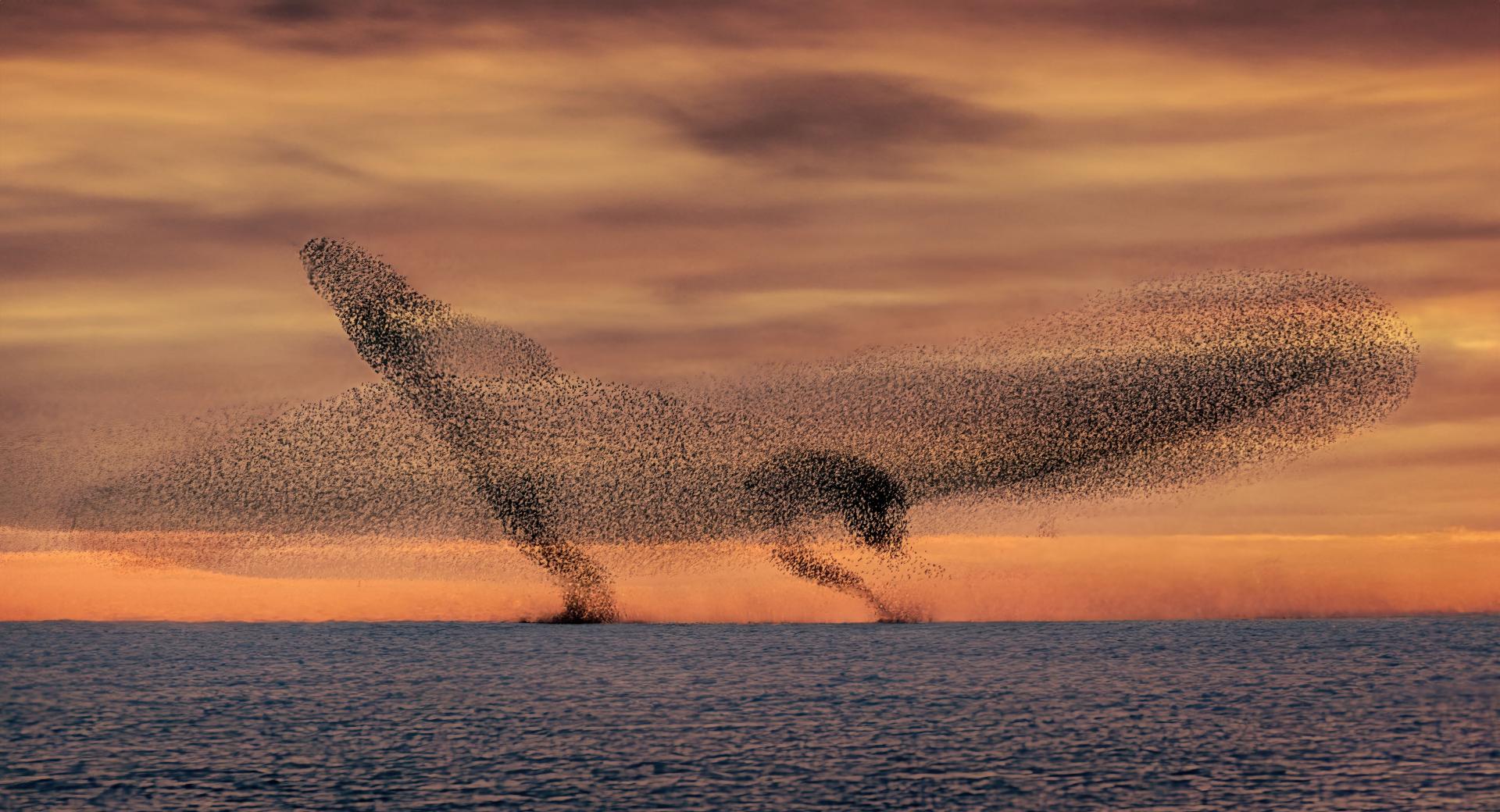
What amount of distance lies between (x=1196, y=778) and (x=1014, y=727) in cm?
2808

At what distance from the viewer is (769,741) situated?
86.2 metres

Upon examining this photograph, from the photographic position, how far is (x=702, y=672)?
167750 mm

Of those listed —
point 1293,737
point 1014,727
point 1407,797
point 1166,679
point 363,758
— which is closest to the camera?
point 1407,797

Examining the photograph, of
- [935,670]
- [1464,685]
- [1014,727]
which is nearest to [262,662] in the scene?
[935,670]

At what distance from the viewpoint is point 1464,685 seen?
134 metres

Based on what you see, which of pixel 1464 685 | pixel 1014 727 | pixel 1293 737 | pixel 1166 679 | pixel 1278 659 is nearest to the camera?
pixel 1293 737

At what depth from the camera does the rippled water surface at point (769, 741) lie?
63.5 meters

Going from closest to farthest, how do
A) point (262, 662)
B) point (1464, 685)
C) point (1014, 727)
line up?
point (1014, 727)
point (1464, 685)
point (262, 662)

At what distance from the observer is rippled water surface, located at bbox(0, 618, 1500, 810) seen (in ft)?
208

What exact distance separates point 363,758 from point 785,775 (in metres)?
26.0

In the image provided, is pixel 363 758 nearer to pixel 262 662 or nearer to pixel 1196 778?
pixel 1196 778

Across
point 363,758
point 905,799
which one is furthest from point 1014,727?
point 363,758

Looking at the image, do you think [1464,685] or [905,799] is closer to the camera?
[905,799]

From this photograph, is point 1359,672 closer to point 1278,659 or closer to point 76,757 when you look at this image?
point 1278,659
